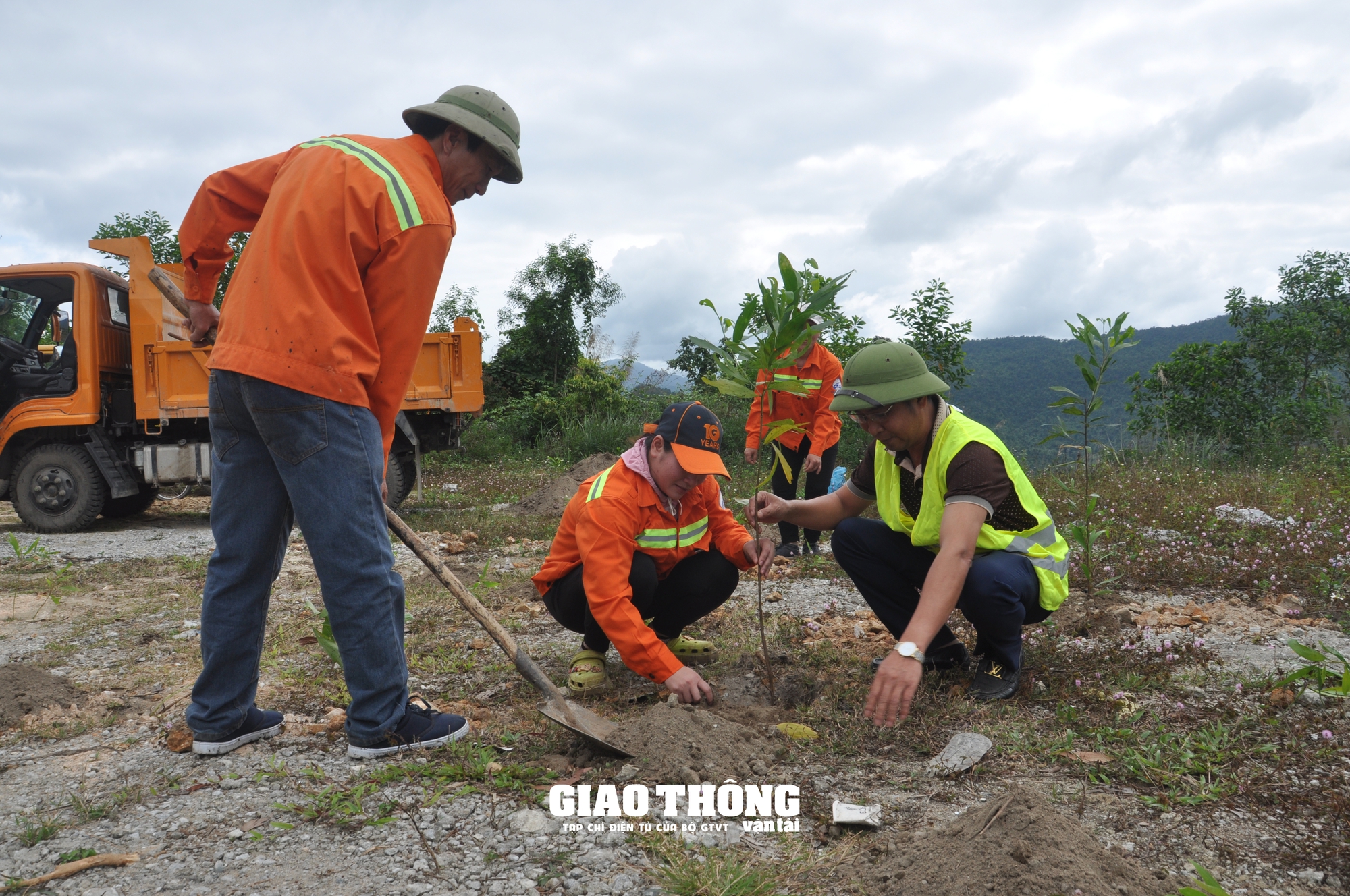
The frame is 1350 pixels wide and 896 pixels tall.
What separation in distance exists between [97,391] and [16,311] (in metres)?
1.09

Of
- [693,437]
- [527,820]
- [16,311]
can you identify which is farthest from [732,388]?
[16,311]

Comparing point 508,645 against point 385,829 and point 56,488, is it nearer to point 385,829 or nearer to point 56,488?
point 385,829

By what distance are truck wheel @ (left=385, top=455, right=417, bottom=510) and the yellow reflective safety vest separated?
21.8ft

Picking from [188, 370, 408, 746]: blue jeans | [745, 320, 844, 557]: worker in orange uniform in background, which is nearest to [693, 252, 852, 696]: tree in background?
[188, 370, 408, 746]: blue jeans

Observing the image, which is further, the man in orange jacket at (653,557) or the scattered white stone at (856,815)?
the man in orange jacket at (653,557)

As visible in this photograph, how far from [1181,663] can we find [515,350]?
16.8 metres

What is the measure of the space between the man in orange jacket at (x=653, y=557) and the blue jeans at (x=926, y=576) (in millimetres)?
439

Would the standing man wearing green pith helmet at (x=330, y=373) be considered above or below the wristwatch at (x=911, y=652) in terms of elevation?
above

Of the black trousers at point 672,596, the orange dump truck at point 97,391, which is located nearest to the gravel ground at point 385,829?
the black trousers at point 672,596

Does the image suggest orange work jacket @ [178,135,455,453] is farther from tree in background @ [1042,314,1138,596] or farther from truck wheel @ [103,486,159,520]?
truck wheel @ [103,486,159,520]

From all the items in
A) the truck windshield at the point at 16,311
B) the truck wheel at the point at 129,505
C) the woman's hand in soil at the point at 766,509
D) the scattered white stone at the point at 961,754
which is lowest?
the scattered white stone at the point at 961,754

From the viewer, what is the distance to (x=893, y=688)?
237cm

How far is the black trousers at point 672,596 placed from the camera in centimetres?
334

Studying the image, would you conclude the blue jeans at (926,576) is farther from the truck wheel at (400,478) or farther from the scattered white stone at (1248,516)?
the truck wheel at (400,478)
